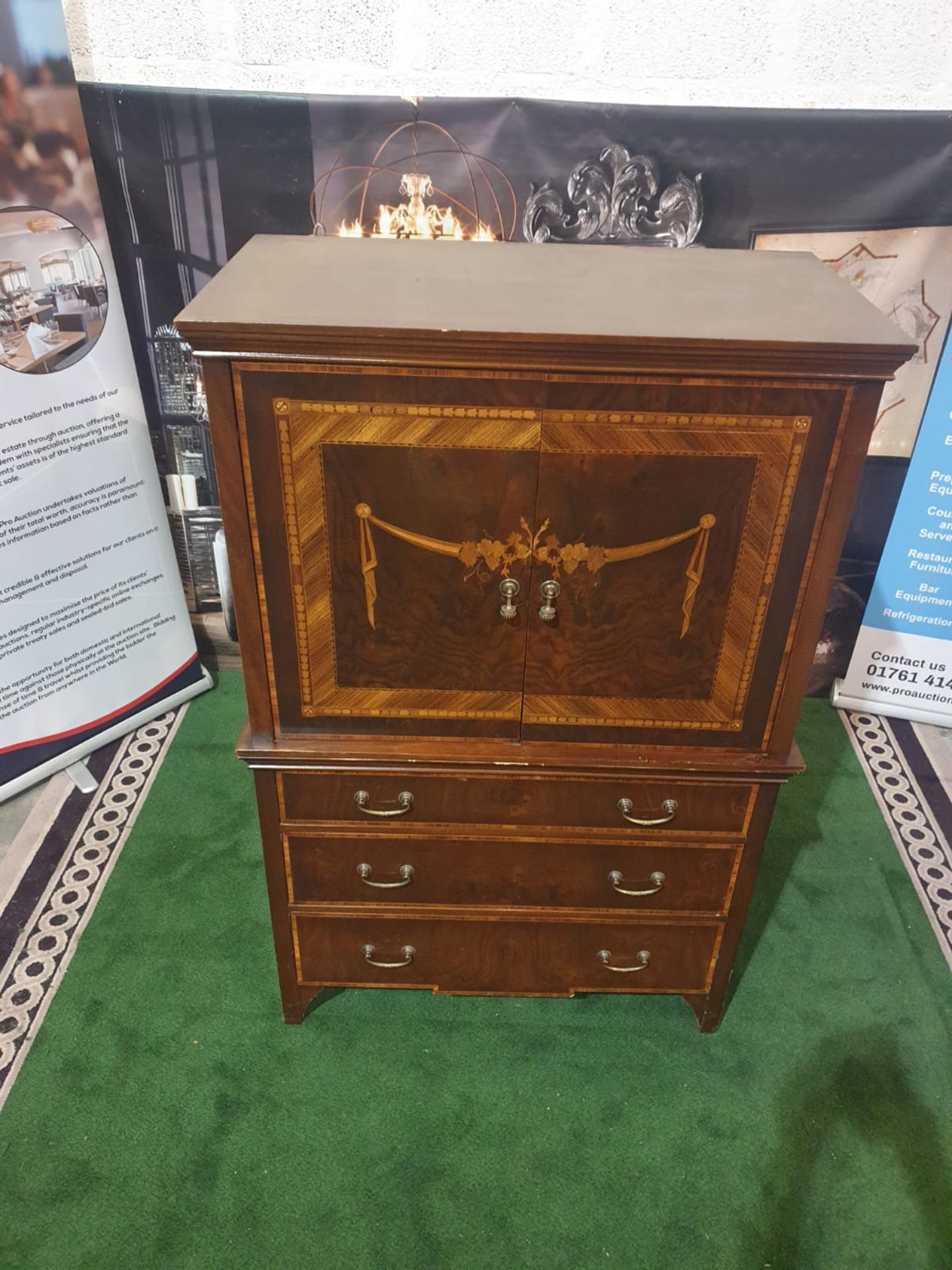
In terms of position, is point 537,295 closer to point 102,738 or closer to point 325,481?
point 325,481

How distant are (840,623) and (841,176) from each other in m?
1.51

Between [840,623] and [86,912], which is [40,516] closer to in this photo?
[86,912]

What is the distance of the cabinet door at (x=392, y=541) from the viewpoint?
1.43 metres

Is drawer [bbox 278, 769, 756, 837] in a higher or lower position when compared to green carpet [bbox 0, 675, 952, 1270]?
higher

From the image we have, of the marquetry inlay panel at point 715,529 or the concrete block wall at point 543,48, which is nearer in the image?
the marquetry inlay panel at point 715,529

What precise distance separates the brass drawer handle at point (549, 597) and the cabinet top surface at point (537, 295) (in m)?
0.44

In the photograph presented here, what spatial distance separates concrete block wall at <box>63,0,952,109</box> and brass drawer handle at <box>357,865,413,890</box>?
6.68ft

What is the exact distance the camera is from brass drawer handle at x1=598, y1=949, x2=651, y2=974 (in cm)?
208

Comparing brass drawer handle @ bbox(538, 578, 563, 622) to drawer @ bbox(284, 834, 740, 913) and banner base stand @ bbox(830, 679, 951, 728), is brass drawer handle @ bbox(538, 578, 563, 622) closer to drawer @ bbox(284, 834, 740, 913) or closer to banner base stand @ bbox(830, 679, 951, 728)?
drawer @ bbox(284, 834, 740, 913)

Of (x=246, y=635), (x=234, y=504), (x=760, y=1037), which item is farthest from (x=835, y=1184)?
(x=234, y=504)

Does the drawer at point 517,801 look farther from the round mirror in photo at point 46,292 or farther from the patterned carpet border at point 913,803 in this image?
the round mirror in photo at point 46,292

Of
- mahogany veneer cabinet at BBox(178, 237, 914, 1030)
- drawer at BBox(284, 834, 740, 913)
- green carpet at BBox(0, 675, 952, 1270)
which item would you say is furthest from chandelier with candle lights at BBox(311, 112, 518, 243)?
green carpet at BBox(0, 675, 952, 1270)

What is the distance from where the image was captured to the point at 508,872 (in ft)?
6.43

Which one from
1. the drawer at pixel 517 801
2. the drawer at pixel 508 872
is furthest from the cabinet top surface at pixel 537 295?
the drawer at pixel 508 872
